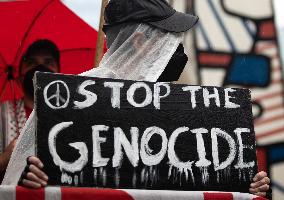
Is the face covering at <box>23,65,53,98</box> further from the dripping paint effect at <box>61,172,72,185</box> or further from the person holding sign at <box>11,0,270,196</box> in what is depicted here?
the dripping paint effect at <box>61,172,72,185</box>

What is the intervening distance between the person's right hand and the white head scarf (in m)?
0.47

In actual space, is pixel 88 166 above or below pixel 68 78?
below

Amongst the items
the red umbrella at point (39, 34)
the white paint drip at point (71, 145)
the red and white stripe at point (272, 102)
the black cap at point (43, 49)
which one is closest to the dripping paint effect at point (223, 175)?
the white paint drip at point (71, 145)

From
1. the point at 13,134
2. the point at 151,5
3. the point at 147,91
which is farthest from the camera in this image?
the point at 13,134

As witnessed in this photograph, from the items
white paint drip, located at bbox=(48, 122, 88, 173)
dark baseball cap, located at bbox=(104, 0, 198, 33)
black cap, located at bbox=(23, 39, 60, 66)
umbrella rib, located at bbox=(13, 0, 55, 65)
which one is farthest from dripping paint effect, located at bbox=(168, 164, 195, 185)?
umbrella rib, located at bbox=(13, 0, 55, 65)

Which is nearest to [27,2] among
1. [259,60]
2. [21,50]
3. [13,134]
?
[21,50]

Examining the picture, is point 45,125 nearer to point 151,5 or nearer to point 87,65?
point 151,5

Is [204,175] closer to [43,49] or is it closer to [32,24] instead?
[43,49]

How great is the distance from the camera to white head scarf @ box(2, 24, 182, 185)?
2.41 meters

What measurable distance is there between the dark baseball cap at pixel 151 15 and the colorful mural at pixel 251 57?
7008mm

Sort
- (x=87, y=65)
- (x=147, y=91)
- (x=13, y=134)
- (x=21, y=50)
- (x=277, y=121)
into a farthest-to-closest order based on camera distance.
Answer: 1. (x=277, y=121)
2. (x=87, y=65)
3. (x=21, y=50)
4. (x=13, y=134)
5. (x=147, y=91)

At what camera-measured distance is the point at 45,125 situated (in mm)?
2006

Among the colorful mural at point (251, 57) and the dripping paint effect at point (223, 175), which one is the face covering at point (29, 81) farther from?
the colorful mural at point (251, 57)

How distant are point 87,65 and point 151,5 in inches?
65.0
